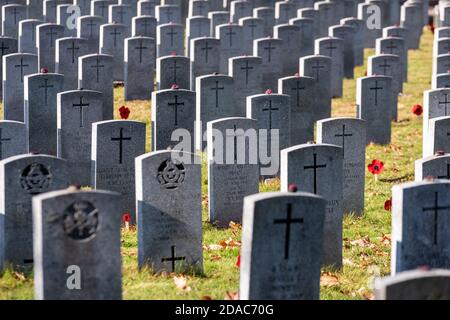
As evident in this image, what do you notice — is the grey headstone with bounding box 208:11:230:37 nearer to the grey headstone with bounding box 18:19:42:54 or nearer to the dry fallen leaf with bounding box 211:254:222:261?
the grey headstone with bounding box 18:19:42:54

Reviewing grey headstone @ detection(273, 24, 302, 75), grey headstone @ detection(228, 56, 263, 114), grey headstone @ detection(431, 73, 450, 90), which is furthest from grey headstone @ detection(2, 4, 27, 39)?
grey headstone @ detection(431, 73, 450, 90)

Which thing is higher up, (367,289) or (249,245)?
(249,245)

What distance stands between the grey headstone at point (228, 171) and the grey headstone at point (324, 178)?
1956mm

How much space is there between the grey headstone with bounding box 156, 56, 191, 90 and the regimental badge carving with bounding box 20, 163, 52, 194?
826 cm

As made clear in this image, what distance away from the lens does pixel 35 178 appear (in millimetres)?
10727

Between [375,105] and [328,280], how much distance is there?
726 centimetres

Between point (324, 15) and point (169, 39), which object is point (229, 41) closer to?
point (169, 39)

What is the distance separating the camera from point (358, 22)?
26.0 metres

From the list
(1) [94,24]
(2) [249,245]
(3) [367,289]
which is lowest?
(3) [367,289]

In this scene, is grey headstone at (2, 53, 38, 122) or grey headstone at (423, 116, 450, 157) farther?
grey headstone at (2, 53, 38, 122)

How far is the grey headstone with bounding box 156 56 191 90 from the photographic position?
19.0 m
